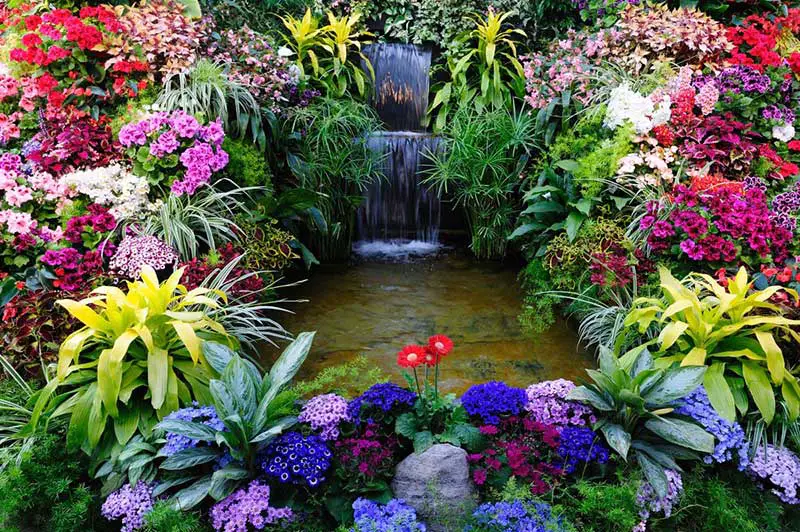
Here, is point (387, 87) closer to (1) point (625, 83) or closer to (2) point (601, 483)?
(1) point (625, 83)


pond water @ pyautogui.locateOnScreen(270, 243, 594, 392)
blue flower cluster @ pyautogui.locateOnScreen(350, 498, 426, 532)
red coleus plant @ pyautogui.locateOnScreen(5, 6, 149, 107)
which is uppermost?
red coleus plant @ pyautogui.locateOnScreen(5, 6, 149, 107)

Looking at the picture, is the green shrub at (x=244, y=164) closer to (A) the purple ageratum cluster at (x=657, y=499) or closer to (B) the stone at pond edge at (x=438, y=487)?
(B) the stone at pond edge at (x=438, y=487)

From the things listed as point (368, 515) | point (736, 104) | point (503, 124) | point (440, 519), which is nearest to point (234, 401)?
point (368, 515)

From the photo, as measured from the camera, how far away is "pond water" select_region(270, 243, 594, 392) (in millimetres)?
3635

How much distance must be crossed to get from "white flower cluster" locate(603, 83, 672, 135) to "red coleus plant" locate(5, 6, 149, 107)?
3395 mm

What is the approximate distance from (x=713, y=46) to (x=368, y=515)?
4.55m

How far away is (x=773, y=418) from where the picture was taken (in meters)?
2.59

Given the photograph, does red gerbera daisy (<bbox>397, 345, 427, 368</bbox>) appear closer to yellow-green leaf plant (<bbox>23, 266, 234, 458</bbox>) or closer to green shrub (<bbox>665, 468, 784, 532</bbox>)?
yellow-green leaf plant (<bbox>23, 266, 234, 458</bbox>)

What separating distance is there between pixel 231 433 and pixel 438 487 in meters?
0.79

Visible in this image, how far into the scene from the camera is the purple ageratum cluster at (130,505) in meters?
2.18

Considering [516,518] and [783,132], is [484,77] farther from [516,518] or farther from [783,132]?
[516,518]

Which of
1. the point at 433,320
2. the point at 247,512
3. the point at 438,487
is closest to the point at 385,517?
the point at 438,487

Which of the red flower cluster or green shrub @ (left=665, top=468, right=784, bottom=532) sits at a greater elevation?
the red flower cluster

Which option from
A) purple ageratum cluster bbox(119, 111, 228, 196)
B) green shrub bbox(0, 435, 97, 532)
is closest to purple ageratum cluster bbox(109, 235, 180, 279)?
purple ageratum cluster bbox(119, 111, 228, 196)
